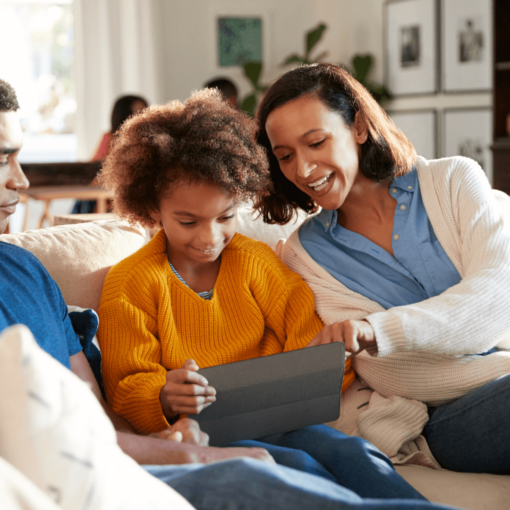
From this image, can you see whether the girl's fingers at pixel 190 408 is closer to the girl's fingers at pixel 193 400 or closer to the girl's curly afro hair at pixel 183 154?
the girl's fingers at pixel 193 400

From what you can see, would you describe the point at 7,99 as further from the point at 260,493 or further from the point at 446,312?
the point at 446,312

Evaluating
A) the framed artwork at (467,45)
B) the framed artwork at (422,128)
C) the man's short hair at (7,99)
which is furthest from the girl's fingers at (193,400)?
the framed artwork at (422,128)

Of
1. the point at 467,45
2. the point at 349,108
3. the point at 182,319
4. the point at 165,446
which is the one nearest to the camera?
the point at 165,446

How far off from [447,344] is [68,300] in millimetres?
821

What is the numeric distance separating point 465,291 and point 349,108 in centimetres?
51

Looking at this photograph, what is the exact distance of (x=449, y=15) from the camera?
4.48 metres

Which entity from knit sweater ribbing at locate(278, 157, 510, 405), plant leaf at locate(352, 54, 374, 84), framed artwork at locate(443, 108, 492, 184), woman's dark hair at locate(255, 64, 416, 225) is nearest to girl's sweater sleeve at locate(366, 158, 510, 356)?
knit sweater ribbing at locate(278, 157, 510, 405)

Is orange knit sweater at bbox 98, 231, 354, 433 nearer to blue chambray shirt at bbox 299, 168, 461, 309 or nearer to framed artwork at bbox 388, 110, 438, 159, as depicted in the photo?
blue chambray shirt at bbox 299, 168, 461, 309

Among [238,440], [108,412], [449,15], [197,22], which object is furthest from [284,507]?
[197,22]

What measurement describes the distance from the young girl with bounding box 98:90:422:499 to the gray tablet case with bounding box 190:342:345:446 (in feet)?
0.17

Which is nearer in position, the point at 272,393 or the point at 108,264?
the point at 272,393

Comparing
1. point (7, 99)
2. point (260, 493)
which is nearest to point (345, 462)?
point (260, 493)

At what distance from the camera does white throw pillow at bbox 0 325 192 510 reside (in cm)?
60

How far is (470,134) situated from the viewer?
4.48 m
